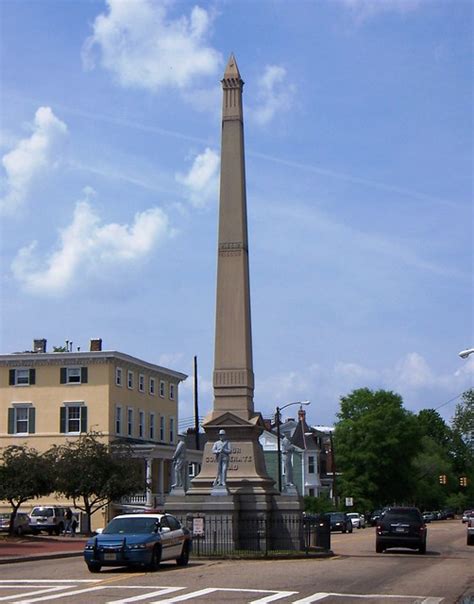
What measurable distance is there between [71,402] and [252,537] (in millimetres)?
36790

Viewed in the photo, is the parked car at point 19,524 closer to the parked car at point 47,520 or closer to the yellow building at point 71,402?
the parked car at point 47,520

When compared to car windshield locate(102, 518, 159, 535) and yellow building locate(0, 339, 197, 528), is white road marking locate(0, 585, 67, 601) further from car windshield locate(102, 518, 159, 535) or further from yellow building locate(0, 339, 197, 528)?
yellow building locate(0, 339, 197, 528)

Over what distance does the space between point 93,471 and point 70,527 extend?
5618 millimetres

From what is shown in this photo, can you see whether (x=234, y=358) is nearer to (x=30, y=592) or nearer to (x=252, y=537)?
(x=252, y=537)

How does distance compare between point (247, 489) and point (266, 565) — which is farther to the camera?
point (247, 489)

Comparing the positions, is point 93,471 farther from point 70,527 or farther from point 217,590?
point 217,590

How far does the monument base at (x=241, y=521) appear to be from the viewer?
3038cm

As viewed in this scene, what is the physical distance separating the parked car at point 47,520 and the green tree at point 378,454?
44.8m

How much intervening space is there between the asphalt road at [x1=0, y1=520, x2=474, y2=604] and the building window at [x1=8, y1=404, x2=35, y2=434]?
3838cm

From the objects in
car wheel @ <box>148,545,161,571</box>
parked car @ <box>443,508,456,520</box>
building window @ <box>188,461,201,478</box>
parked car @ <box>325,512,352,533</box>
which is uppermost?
building window @ <box>188,461,201,478</box>

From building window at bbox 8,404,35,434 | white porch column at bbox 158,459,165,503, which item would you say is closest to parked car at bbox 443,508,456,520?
white porch column at bbox 158,459,165,503

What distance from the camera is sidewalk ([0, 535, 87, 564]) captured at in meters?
32.2

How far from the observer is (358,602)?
17.1m

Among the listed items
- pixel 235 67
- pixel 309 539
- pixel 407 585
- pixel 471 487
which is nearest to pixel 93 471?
pixel 309 539
